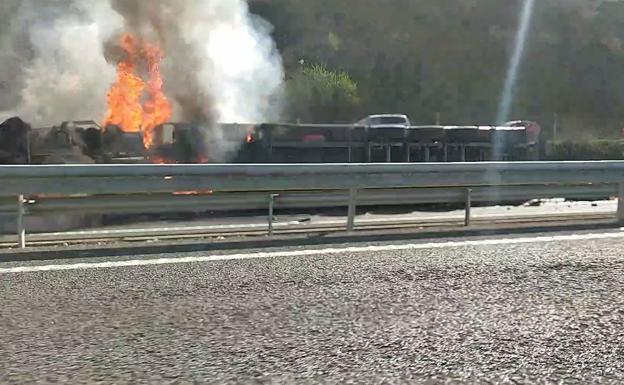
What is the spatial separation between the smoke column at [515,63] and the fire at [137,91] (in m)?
23.3

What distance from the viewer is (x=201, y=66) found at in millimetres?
21875

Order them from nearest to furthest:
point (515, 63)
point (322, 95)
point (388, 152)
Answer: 1. point (388, 152)
2. point (322, 95)
3. point (515, 63)

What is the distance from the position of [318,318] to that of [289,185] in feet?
9.67

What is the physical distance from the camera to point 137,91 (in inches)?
722

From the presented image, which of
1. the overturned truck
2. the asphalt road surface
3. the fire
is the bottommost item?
the asphalt road surface

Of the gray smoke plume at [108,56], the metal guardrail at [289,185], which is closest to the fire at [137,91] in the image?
the gray smoke plume at [108,56]

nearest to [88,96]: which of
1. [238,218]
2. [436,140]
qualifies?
[436,140]

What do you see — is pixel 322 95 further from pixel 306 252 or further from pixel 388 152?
pixel 306 252

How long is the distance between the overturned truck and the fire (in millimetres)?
4456

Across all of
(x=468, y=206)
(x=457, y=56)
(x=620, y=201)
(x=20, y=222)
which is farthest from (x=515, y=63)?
(x=20, y=222)

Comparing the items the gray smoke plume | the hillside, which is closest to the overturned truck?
the gray smoke plume

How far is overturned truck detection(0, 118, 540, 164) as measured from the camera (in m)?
9.59

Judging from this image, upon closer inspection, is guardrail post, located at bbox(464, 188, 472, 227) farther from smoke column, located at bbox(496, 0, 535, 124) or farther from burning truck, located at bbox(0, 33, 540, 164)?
smoke column, located at bbox(496, 0, 535, 124)

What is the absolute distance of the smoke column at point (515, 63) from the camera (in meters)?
39.4
